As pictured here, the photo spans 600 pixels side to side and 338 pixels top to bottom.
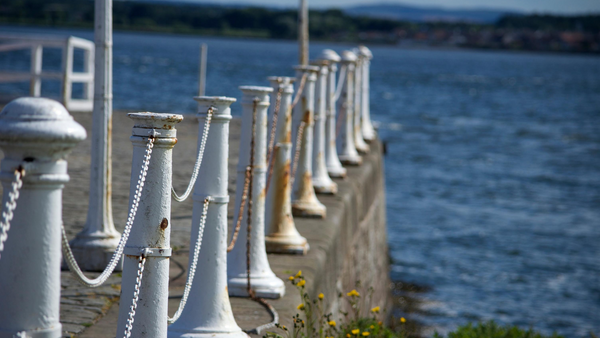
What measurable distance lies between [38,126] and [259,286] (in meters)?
2.74

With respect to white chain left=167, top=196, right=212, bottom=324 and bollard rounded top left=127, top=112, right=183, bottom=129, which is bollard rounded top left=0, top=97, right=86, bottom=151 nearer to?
bollard rounded top left=127, top=112, right=183, bottom=129

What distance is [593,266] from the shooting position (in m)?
16.0

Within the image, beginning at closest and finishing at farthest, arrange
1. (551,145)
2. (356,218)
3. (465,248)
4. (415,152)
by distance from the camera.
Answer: (356,218) < (465,248) < (415,152) < (551,145)

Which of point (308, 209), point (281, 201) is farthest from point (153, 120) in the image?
point (308, 209)

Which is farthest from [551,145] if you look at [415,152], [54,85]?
[54,85]

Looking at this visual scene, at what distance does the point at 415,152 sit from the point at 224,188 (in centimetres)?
2980

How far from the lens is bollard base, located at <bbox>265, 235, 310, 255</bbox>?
204 inches

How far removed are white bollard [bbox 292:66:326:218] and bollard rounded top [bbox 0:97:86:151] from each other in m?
4.53

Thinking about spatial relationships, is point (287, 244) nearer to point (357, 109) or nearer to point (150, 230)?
point (150, 230)

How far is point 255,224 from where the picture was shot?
437 centimetres

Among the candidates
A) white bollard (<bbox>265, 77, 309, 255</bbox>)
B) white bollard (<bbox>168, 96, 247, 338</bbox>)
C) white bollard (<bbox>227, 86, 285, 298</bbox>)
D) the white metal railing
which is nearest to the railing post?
the white metal railing

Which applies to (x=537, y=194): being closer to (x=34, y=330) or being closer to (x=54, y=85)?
(x=34, y=330)

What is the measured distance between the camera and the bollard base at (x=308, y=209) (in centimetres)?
628

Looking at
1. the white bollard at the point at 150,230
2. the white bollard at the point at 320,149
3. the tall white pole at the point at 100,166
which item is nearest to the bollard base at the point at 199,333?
the white bollard at the point at 150,230
